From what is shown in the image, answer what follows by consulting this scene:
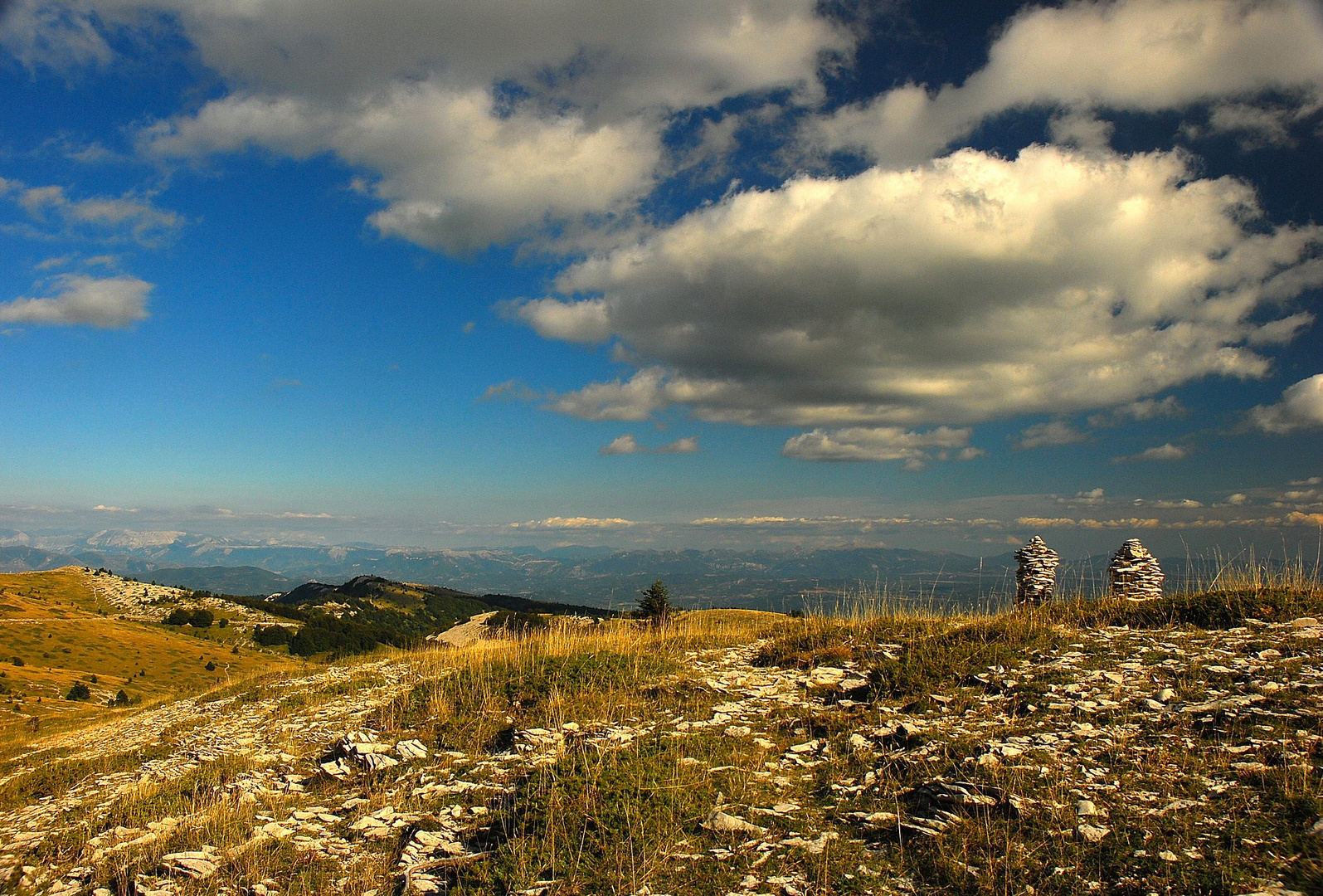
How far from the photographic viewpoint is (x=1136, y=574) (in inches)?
690

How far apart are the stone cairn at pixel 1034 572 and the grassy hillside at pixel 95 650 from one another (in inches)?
1216

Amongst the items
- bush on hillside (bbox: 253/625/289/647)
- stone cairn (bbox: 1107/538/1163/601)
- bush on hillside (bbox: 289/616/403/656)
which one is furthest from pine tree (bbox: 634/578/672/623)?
bush on hillside (bbox: 253/625/289/647)

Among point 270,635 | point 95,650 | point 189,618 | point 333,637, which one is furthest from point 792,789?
point 333,637

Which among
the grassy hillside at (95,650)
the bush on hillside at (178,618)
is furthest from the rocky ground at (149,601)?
the bush on hillside at (178,618)

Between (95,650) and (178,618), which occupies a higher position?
(95,650)

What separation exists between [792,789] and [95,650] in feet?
336

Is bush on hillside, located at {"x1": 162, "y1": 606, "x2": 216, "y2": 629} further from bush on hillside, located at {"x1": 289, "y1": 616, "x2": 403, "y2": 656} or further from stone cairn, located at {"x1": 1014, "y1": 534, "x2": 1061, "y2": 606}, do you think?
stone cairn, located at {"x1": 1014, "y1": 534, "x2": 1061, "y2": 606}

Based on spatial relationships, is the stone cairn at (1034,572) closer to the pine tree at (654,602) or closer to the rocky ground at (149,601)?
the pine tree at (654,602)

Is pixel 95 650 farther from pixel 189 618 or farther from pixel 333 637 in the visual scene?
pixel 333 637

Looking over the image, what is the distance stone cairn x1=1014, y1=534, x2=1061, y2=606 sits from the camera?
1917 centimetres

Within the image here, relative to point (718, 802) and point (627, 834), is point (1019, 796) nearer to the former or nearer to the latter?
point (718, 802)

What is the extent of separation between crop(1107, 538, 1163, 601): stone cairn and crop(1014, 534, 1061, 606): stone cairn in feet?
5.91

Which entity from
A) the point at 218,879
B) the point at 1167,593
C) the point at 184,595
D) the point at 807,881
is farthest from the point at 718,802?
the point at 184,595

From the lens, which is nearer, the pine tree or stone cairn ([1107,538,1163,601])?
stone cairn ([1107,538,1163,601])
